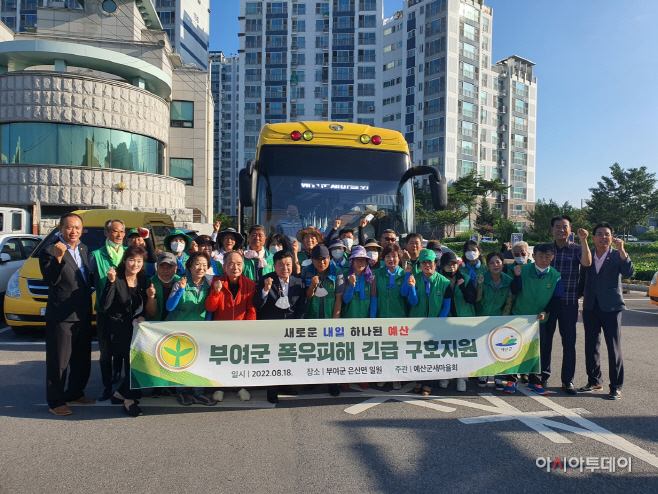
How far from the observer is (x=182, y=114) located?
32.6m

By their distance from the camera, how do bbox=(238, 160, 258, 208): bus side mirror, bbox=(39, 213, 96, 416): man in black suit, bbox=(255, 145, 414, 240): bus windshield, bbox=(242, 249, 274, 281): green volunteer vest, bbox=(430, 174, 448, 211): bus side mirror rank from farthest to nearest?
1. bbox=(430, 174, 448, 211): bus side mirror
2. bbox=(255, 145, 414, 240): bus windshield
3. bbox=(238, 160, 258, 208): bus side mirror
4. bbox=(242, 249, 274, 281): green volunteer vest
5. bbox=(39, 213, 96, 416): man in black suit

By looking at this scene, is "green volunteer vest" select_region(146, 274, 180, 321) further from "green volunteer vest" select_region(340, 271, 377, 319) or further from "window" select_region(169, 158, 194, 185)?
"window" select_region(169, 158, 194, 185)

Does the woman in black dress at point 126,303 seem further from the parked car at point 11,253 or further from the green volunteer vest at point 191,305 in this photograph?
the parked car at point 11,253

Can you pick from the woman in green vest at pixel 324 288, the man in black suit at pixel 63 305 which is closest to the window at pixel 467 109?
the woman in green vest at pixel 324 288

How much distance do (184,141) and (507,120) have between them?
5441cm

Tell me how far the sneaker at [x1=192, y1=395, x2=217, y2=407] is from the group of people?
1 centimetres

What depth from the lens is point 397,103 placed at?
67062 mm

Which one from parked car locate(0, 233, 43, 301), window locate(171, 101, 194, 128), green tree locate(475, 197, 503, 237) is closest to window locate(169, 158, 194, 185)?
window locate(171, 101, 194, 128)

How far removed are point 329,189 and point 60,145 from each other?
73.2 ft

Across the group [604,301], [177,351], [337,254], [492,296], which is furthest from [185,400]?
[604,301]

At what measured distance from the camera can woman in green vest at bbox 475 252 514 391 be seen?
18.9 ft

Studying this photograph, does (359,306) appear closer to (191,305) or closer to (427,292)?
(427,292)

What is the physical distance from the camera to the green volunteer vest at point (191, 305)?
503 cm

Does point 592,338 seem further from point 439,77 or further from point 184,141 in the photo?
point 439,77
